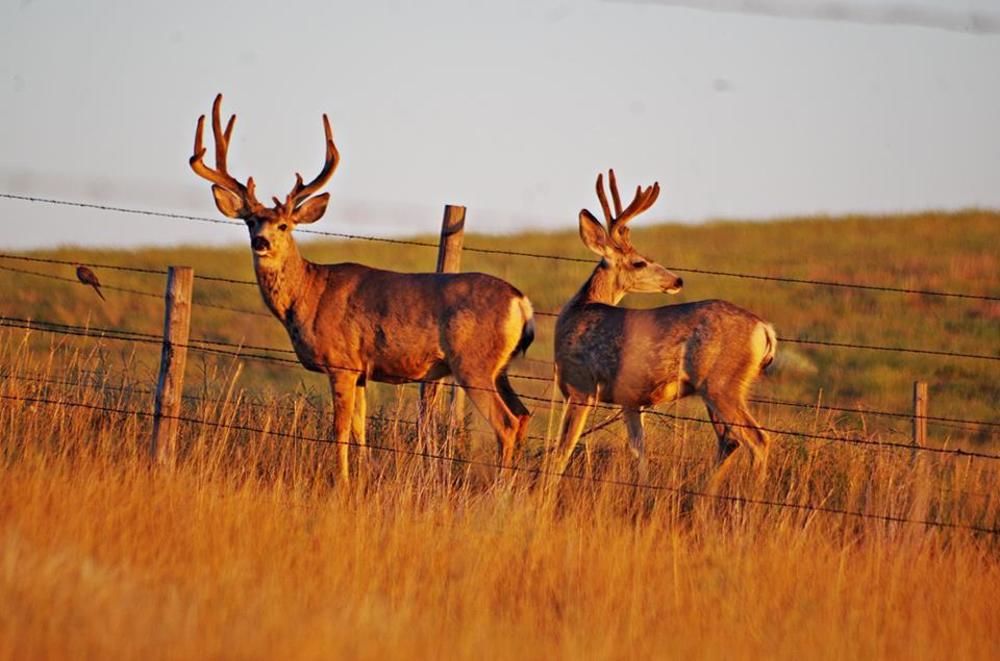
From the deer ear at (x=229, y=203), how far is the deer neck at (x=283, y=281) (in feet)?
1.18

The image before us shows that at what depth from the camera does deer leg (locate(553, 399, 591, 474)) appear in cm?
1003

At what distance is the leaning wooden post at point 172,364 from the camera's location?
8.98 meters

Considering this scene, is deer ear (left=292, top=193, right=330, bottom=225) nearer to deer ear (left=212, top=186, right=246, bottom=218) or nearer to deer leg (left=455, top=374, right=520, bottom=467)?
deer ear (left=212, top=186, right=246, bottom=218)

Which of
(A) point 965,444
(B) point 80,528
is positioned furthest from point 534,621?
(A) point 965,444

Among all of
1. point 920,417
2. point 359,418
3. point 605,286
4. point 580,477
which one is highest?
point 605,286

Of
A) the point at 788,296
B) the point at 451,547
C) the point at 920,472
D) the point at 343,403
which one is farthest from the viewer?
the point at 788,296

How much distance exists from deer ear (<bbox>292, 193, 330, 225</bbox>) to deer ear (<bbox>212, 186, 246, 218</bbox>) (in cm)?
37

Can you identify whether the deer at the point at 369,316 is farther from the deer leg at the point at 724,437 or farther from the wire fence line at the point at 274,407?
the deer leg at the point at 724,437

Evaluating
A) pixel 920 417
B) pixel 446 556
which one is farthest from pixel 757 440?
pixel 446 556

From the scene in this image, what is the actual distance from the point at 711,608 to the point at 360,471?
2.69m

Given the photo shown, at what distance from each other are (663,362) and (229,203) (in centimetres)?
320

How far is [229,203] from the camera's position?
10.7 m

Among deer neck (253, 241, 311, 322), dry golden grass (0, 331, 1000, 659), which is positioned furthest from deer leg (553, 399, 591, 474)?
deer neck (253, 241, 311, 322)

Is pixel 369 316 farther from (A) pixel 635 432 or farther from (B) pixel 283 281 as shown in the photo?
(A) pixel 635 432
